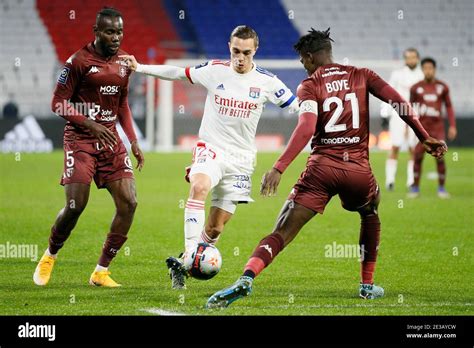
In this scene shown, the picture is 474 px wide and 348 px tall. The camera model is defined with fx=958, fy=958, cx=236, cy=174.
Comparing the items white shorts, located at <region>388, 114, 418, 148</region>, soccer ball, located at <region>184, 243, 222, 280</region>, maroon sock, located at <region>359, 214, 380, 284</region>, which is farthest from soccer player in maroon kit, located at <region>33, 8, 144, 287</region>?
white shorts, located at <region>388, 114, 418, 148</region>

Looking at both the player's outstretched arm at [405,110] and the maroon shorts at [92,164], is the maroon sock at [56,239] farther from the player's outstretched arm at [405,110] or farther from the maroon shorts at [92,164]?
the player's outstretched arm at [405,110]

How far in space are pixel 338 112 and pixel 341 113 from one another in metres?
0.03

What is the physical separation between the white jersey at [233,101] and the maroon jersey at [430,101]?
31.7 ft

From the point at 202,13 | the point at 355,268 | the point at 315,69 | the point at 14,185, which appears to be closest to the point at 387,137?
the point at 202,13

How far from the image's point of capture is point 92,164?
335 inches

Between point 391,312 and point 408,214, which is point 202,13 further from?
point 391,312

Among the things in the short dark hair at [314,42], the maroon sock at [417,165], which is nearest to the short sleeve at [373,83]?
the short dark hair at [314,42]

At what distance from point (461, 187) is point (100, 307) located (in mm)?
13463

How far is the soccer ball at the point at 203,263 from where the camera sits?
765cm

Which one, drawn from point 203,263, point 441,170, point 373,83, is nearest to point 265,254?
point 203,263

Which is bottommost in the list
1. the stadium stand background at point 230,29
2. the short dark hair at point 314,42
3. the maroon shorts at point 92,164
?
the maroon shorts at point 92,164

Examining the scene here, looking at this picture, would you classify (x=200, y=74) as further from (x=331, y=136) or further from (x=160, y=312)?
(x=160, y=312)

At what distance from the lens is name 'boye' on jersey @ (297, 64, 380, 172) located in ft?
24.4

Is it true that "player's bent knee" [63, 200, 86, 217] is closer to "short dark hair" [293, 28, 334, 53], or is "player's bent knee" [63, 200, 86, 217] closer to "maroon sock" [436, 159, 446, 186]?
"short dark hair" [293, 28, 334, 53]
